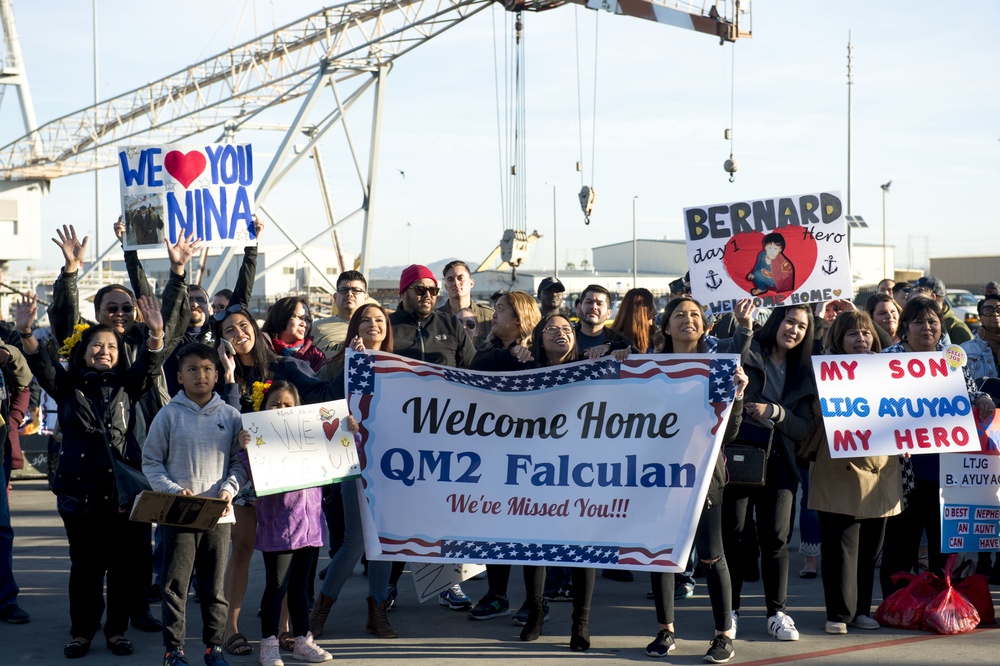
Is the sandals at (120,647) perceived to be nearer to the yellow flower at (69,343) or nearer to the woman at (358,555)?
the woman at (358,555)

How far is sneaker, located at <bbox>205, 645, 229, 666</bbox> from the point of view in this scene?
18.0 feet

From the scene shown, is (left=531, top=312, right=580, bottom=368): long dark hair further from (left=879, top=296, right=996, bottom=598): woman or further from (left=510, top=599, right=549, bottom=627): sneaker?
(left=879, top=296, right=996, bottom=598): woman

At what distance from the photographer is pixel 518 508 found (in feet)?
19.4

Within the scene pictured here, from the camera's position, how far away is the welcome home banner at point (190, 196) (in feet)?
26.5

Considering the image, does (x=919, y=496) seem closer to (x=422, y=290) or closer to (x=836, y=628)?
(x=836, y=628)

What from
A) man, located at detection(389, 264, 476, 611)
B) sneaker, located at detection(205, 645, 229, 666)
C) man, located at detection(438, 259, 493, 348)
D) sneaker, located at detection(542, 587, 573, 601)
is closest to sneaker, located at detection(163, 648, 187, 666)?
sneaker, located at detection(205, 645, 229, 666)

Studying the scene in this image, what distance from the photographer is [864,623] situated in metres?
6.18

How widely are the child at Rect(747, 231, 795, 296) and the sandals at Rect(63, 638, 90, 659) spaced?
432 cm

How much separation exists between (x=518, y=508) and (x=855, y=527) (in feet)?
6.26

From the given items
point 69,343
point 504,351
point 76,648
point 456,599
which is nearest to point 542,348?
point 504,351

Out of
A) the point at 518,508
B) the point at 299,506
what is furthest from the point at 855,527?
the point at 299,506

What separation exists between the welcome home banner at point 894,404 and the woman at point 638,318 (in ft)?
4.17

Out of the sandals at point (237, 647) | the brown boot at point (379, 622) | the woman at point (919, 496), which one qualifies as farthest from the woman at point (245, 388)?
the woman at point (919, 496)

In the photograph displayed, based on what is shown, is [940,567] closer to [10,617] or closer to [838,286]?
[838,286]
